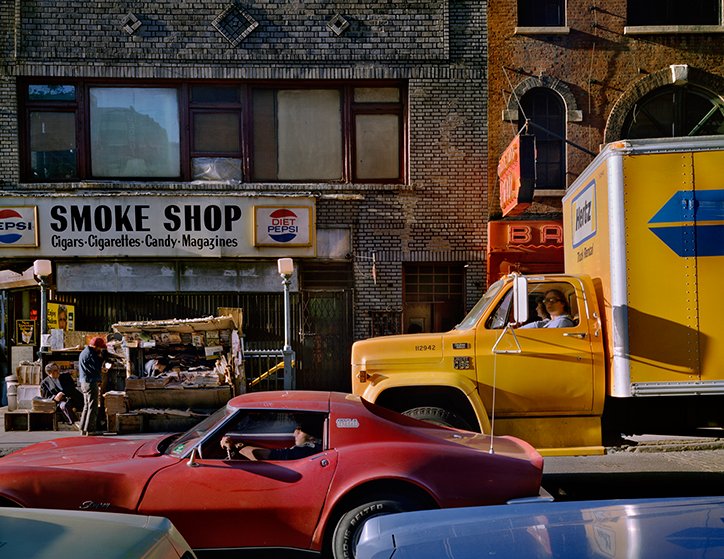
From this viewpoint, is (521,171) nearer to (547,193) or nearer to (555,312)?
(547,193)

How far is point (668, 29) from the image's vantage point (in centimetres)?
1377

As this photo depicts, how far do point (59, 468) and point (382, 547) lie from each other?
2.78 m

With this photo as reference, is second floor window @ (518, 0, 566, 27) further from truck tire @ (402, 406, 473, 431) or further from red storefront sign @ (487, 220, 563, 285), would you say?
truck tire @ (402, 406, 473, 431)

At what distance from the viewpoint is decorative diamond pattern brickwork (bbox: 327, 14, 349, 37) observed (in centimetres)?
1373

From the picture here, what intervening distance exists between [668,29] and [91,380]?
41.7 feet

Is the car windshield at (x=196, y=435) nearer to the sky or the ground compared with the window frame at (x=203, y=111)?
nearer to the ground

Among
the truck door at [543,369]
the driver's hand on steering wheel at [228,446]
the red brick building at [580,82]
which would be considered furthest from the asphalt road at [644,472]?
the red brick building at [580,82]

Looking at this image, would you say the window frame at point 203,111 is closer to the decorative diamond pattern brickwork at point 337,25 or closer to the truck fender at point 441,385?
the decorative diamond pattern brickwork at point 337,25

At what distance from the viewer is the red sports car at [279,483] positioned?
4.55m

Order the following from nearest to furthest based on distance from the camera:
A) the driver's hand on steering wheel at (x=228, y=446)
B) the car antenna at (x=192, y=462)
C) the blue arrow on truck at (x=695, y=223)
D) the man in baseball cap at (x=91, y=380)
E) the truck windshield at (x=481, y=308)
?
1. the car antenna at (x=192, y=462)
2. the driver's hand on steering wheel at (x=228, y=446)
3. the blue arrow on truck at (x=695, y=223)
4. the truck windshield at (x=481, y=308)
5. the man in baseball cap at (x=91, y=380)

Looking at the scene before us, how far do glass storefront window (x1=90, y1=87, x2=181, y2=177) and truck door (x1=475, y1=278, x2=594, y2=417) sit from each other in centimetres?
921

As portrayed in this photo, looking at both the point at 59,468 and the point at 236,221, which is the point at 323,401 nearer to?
the point at 59,468

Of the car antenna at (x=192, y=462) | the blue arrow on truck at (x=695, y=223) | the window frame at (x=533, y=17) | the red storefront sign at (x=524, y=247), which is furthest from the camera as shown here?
the window frame at (x=533, y=17)

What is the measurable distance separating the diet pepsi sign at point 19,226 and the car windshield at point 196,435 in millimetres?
9809
